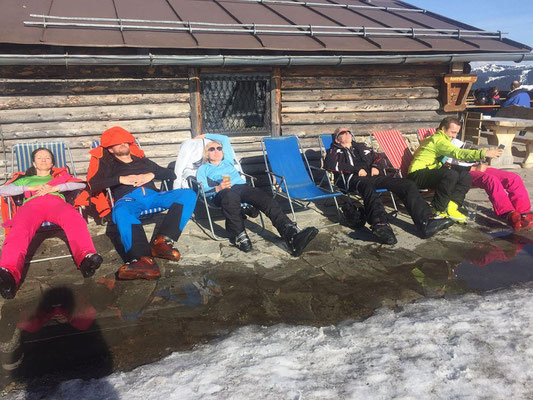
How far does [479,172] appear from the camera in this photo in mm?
5512

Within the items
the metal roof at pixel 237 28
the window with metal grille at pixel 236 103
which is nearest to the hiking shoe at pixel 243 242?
the window with metal grille at pixel 236 103

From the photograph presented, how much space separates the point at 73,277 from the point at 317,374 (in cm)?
252

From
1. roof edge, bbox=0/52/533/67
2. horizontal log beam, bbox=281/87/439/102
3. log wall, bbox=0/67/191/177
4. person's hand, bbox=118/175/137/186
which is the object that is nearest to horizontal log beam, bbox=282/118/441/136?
horizontal log beam, bbox=281/87/439/102

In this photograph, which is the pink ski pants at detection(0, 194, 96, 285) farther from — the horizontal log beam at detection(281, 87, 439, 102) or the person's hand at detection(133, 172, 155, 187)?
the horizontal log beam at detection(281, 87, 439, 102)

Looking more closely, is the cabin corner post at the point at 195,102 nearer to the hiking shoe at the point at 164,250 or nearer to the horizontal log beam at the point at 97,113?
the horizontal log beam at the point at 97,113

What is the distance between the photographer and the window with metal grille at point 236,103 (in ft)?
20.8

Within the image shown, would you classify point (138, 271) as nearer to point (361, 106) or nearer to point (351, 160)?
point (351, 160)

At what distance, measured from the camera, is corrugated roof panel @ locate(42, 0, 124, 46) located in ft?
16.7

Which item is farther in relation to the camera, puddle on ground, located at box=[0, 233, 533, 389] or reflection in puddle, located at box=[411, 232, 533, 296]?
reflection in puddle, located at box=[411, 232, 533, 296]

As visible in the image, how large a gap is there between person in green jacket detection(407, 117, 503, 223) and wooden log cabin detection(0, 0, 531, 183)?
1473 millimetres

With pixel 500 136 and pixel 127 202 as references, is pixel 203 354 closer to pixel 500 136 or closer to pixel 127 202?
pixel 127 202

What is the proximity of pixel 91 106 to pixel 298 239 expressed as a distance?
3485 millimetres

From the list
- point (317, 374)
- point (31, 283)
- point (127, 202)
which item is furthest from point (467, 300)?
point (31, 283)

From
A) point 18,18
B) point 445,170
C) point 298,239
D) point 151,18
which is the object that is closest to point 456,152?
point 445,170
